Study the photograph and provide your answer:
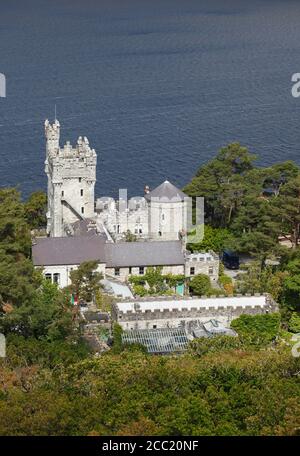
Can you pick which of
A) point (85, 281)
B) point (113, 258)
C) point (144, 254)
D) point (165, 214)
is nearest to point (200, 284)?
point (144, 254)

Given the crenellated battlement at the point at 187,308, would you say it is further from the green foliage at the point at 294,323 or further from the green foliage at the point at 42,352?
the green foliage at the point at 42,352

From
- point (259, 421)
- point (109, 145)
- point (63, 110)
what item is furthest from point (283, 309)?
point (63, 110)

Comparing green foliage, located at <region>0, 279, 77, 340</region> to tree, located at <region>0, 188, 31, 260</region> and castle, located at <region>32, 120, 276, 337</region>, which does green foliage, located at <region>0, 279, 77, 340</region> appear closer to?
castle, located at <region>32, 120, 276, 337</region>

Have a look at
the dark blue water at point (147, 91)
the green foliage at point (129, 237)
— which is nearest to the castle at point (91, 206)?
the green foliage at point (129, 237)

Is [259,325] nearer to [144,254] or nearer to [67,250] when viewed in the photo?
[144,254]
